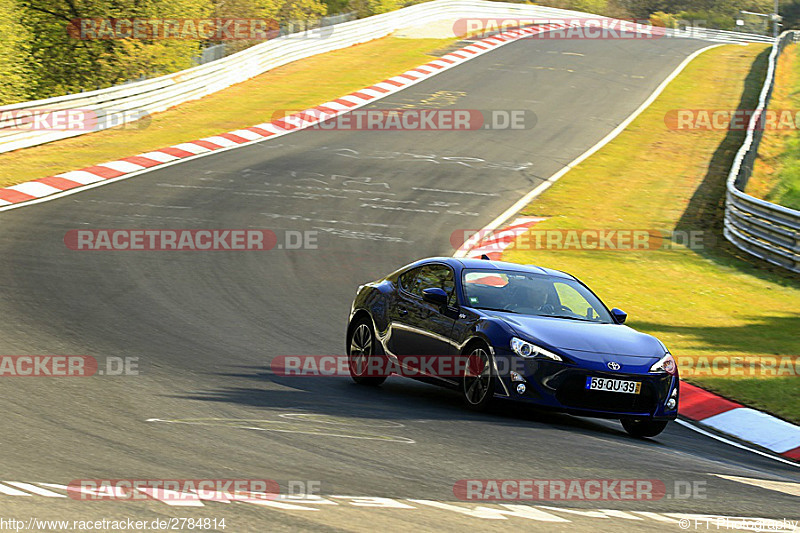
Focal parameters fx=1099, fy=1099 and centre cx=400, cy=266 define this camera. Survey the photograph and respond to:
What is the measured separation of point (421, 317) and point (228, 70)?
24.5 metres

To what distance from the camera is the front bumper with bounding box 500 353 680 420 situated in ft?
30.0

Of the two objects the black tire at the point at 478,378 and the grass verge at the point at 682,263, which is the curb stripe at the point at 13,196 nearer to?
the grass verge at the point at 682,263

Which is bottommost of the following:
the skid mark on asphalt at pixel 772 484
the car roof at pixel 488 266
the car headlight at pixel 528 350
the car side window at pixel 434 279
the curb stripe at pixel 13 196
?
the curb stripe at pixel 13 196

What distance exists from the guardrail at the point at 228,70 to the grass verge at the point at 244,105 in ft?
1.02

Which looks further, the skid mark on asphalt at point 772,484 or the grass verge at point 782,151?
the grass verge at point 782,151

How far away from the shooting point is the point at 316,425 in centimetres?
845

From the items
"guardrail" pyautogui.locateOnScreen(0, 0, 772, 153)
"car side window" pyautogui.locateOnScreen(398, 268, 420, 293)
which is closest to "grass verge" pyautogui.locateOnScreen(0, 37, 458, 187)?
"guardrail" pyautogui.locateOnScreen(0, 0, 772, 153)

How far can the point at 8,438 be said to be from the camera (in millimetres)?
7258

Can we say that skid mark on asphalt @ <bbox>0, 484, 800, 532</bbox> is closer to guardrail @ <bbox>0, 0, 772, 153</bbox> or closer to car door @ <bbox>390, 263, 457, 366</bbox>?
car door @ <bbox>390, 263, 457, 366</bbox>

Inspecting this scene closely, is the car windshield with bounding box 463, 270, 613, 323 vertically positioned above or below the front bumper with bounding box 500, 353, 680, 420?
above

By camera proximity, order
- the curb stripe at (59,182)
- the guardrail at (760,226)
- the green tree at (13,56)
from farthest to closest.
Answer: the green tree at (13,56), the curb stripe at (59,182), the guardrail at (760,226)

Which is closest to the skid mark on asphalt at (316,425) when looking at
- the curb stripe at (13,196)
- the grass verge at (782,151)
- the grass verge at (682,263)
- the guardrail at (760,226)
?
the grass verge at (682,263)

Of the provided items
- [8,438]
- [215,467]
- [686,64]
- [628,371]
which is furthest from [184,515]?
[686,64]

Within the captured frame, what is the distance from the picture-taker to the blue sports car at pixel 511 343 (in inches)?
362
